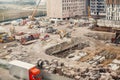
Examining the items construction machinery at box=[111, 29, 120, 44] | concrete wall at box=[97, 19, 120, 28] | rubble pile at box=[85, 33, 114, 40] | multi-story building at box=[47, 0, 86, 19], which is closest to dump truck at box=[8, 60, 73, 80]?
construction machinery at box=[111, 29, 120, 44]

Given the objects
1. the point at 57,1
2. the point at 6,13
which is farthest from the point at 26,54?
the point at 6,13

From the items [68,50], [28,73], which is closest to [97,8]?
[68,50]

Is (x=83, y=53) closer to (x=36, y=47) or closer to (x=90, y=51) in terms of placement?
(x=90, y=51)

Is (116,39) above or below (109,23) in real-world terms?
below

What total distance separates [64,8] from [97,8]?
10943 millimetres

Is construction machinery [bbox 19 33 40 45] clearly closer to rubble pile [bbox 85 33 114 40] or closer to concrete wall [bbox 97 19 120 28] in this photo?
rubble pile [bbox 85 33 114 40]

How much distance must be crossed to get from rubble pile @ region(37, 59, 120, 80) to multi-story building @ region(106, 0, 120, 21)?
979 inches

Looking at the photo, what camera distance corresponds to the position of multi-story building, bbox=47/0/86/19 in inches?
2244

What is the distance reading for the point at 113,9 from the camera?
150 feet

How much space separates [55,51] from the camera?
31.7 meters

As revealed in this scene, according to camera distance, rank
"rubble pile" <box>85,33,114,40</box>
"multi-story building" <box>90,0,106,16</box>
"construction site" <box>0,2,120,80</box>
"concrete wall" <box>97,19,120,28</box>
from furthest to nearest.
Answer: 1. "multi-story building" <box>90,0,106,16</box>
2. "concrete wall" <box>97,19,120,28</box>
3. "rubble pile" <box>85,33,114,40</box>
4. "construction site" <box>0,2,120,80</box>

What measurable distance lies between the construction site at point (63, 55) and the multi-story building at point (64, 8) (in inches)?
467

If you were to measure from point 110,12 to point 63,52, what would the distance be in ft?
60.5

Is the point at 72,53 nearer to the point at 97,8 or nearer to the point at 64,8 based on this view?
the point at 64,8
